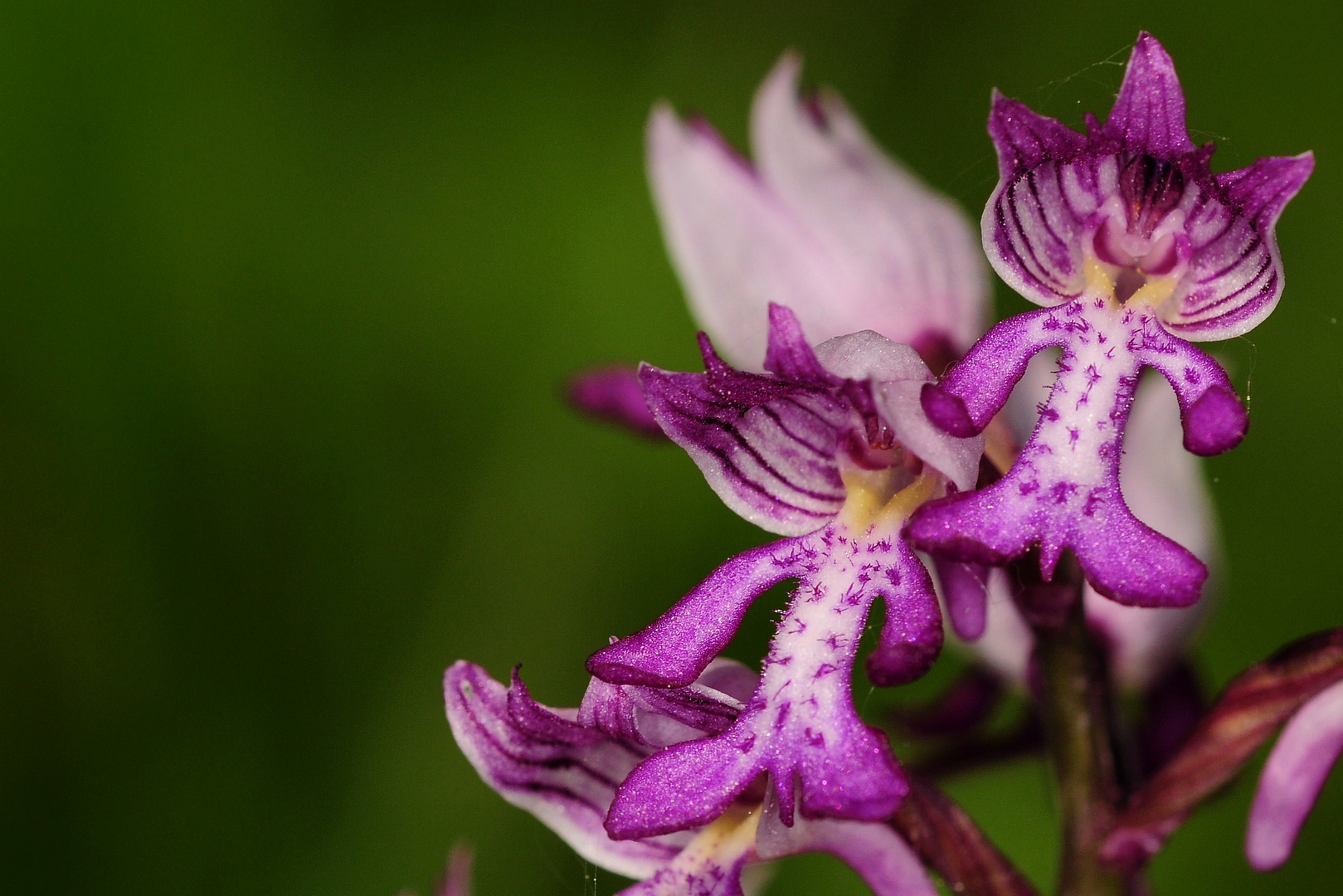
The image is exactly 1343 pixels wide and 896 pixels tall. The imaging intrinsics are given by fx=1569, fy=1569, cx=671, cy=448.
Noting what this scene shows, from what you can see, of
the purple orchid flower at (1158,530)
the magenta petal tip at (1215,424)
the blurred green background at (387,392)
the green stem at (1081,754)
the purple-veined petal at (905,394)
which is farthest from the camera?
the blurred green background at (387,392)

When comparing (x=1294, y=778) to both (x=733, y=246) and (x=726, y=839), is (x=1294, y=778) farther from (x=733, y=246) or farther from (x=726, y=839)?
(x=733, y=246)

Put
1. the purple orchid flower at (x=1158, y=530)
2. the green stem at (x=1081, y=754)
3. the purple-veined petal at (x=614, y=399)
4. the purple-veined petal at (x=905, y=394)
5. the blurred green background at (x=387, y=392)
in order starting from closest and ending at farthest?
the purple-veined petal at (x=905, y=394) < the green stem at (x=1081, y=754) < the purple-veined petal at (x=614, y=399) < the purple orchid flower at (x=1158, y=530) < the blurred green background at (x=387, y=392)

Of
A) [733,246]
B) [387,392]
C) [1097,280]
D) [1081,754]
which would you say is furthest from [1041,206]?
[387,392]

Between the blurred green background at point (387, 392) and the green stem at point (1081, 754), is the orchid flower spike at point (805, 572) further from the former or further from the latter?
the blurred green background at point (387, 392)

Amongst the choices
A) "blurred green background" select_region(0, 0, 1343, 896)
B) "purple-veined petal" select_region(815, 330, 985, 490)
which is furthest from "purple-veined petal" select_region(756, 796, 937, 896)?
"blurred green background" select_region(0, 0, 1343, 896)

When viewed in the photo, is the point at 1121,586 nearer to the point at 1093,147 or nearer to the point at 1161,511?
the point at 1093,147

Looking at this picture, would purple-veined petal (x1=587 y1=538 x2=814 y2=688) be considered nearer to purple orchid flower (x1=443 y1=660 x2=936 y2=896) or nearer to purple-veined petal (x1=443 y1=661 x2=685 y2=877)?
purple orchid flower (x1=443 y1=660 x2=936 y2=896)

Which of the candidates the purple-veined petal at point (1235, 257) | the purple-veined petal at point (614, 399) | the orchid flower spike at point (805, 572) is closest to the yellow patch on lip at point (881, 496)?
the orchid flower spike at point (805, 572)

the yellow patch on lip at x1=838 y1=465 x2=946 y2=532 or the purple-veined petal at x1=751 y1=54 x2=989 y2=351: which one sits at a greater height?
the purple-veined petal at x1=751 y1=54 x2=989 y2=351
